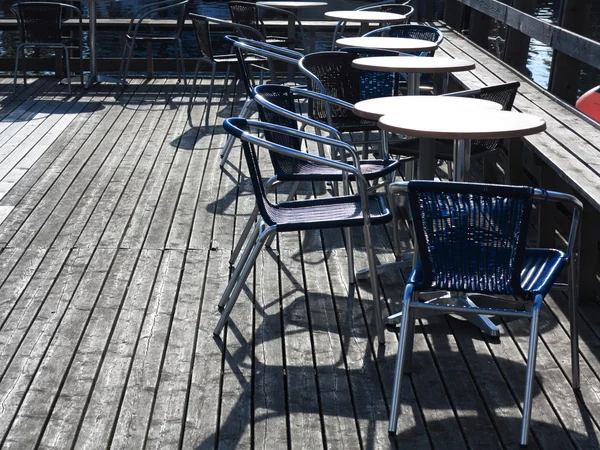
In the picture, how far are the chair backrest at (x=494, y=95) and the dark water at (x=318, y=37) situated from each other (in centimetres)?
281

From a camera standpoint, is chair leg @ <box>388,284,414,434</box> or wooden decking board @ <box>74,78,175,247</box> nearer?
chair leg @ <box>388,284,414,434</box>

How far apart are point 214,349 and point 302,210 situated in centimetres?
58

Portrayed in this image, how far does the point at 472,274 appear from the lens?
2555 mm

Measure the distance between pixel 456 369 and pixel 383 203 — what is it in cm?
67

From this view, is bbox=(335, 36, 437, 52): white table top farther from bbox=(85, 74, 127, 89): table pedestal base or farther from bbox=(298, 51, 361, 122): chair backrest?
bbox=(85, 74, 127, 89): table pedestal base

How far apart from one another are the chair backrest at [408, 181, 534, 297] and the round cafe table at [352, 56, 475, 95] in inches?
79.8

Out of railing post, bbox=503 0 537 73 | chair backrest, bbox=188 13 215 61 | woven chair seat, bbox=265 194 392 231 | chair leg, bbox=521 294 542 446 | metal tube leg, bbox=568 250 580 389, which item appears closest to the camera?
chair leg, bbox=521 294 542 446

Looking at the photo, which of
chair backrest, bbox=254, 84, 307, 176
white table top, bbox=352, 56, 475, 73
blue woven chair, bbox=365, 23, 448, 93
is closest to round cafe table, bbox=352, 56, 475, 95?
white table top, bbox=352, 56, 475, 73

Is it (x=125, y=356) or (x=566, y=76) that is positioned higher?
(x=566, y=76)

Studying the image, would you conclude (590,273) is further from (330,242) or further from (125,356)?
(125,356)

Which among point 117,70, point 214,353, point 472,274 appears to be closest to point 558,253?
point 472,274

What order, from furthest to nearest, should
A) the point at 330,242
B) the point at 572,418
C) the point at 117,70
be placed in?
the point at 117,70 < the point at 330,242 < the point at 572,418

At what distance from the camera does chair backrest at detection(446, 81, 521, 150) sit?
3.98 m

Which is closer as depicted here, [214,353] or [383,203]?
[214,353]
